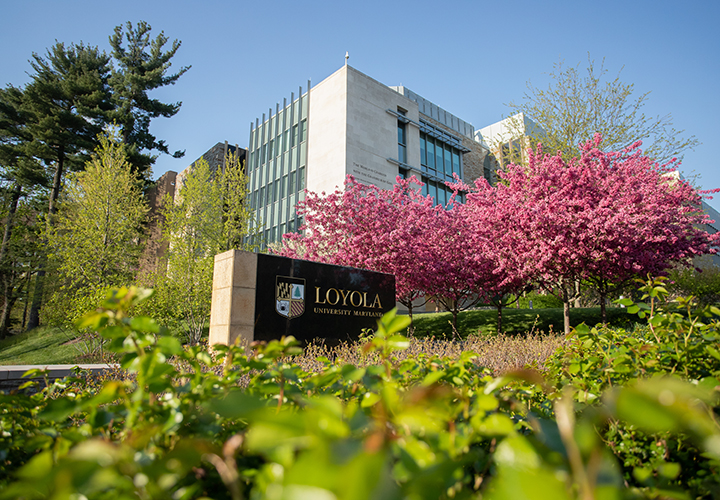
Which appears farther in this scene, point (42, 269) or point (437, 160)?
point (437, 160)

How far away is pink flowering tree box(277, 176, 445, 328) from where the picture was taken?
12.1m

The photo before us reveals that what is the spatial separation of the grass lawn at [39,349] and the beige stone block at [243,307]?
9323mm

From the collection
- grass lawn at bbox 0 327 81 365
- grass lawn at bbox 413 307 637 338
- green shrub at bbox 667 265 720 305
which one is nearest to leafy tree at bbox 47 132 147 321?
grass lawn at bbox 0 327 81 365

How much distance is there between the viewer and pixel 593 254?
9742mm

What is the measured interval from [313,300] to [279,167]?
2160 cm

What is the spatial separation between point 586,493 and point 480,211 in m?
12.3

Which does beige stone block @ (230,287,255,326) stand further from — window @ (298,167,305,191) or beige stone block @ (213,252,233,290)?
window @ (298,167,305,191)

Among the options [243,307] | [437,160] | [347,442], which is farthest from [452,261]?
[437,160]

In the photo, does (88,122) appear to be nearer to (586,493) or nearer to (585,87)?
(585,87)

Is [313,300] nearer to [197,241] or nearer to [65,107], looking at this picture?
[197,241]

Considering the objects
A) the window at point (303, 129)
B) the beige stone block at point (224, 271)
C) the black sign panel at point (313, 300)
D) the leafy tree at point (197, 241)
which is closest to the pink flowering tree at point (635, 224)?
the black sign panel at point (313, 300)

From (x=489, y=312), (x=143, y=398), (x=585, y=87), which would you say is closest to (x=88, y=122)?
(x=489, y=312)

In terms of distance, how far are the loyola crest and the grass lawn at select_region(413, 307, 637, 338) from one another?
6.49 meters

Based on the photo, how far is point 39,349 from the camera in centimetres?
1641
